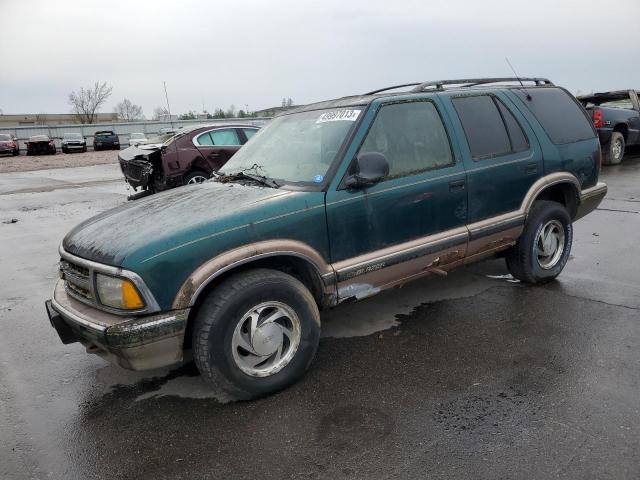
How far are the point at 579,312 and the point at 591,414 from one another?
1521 millimetres

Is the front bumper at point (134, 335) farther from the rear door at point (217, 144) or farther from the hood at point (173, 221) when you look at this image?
the rear door at point (217, 144)

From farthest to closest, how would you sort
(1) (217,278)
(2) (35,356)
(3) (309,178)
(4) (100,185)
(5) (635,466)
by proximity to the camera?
(4) (100,185)
(2) (35,356)
(3) (309,178)
(1) (217,278)
(5) (635,466)

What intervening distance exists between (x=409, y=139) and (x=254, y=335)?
1851 millimetres

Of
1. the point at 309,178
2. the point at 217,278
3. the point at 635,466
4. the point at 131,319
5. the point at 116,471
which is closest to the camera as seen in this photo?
the point at 635,466

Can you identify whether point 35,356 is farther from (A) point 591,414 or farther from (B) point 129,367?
(A) point 591,414

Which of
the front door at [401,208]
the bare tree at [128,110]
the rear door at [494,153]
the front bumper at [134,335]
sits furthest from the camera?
the bare tree at [128,110]

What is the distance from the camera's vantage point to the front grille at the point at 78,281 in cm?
292

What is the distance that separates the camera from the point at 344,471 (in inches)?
94.5

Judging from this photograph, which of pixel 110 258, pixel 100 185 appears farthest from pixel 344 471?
pixel 100 185

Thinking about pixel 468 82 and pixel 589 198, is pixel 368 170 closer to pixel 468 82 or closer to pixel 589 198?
pixel 468 82

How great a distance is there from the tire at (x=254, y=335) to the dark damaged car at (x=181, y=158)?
707 cm

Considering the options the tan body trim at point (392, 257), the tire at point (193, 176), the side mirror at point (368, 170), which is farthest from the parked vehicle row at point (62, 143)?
the side mirror at point (368, 170)

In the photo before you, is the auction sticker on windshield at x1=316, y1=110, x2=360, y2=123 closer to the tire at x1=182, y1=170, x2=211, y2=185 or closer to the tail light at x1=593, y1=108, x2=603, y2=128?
the tire at x1=182, y1=170, x2=211, y2=185

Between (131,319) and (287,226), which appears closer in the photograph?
(131,319)
